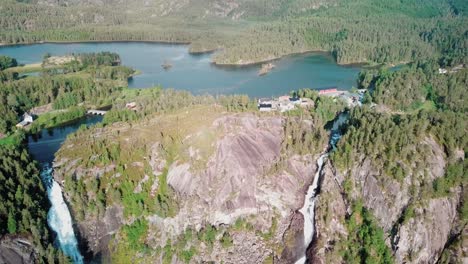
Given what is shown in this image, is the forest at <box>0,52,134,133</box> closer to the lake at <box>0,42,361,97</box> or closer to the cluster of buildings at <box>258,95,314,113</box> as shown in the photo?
the lake at <box>0,42,361,97</box>

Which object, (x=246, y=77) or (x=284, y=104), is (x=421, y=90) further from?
(x=246, y=77)

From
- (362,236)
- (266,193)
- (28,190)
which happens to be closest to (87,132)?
(28,190)

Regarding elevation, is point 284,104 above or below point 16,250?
above

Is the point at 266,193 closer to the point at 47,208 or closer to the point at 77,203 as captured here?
the point at 77,203

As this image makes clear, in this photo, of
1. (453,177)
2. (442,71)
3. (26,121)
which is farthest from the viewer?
(442,71)

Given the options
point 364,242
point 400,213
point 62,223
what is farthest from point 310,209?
point 62,223

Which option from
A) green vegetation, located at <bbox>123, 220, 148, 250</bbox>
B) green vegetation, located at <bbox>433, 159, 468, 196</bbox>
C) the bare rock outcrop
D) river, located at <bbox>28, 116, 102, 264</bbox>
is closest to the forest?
river, located at <bbox>28, 116, 102, 264</bbox>

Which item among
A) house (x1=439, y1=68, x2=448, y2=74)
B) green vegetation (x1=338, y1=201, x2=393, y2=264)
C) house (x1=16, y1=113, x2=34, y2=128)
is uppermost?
house (x1=439, y1=68, x2=448, y2=74)

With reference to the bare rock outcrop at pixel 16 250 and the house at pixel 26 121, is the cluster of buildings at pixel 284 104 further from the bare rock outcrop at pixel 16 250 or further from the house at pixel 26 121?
the house at pixel 26 121
